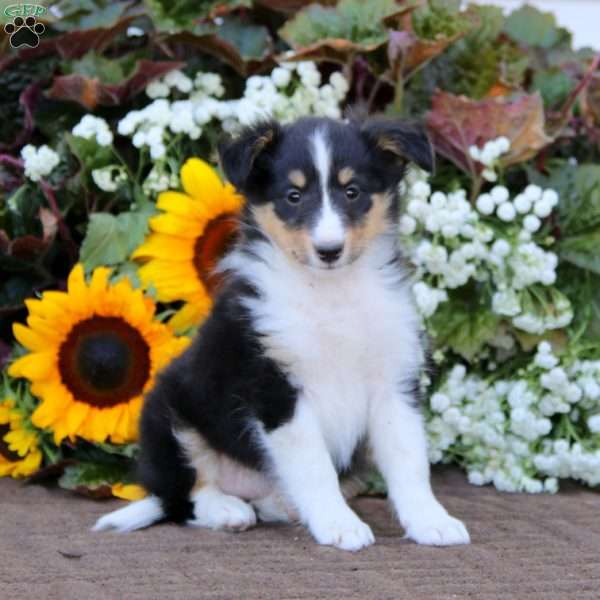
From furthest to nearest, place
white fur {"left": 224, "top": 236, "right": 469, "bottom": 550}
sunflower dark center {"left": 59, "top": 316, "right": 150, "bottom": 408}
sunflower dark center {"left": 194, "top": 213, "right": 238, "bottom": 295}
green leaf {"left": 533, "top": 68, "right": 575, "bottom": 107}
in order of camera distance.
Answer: green leaf {"left": 533, "top": 68, "right": 575, "bottom": 107}
sunflower dark center {"left": 194, "top": 213, "right": 238, "bottom": 295}
sunflower dark center {"left": 59, "top": 316, "right": 150, "bottom": 408}
white fur {"left": 224, "top": 236, "right": 469, "bottom": 550}

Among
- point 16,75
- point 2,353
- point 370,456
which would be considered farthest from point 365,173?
point 16,75

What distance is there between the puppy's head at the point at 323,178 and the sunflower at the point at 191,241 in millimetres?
629

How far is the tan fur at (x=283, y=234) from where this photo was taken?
3203 millimetres

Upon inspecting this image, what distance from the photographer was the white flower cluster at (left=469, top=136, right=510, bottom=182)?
404 centimetres

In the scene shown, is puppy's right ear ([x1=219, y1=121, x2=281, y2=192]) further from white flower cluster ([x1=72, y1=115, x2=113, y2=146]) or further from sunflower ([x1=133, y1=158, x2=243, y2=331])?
white flower cluster ([x1=72, y1=115, x2=113, y2=146])

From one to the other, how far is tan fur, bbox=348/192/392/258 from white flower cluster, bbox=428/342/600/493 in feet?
2.71

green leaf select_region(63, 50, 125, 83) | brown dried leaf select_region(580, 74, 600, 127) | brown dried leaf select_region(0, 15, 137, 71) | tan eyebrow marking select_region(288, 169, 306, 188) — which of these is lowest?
tan eyebrow marking select_region(288, 169, 306, 188)

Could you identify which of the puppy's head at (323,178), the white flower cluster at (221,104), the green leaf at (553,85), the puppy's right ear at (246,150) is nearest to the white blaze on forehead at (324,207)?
the puppy's head at (323,178)

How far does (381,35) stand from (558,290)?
4.06ft

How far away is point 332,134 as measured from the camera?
10.9ft

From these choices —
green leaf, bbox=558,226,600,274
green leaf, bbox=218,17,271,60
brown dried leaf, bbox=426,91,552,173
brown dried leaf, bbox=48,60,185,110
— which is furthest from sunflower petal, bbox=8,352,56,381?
green leaf, bbox=558,226,600,274

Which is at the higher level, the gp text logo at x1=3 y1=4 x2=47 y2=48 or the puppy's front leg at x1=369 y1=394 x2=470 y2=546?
the gp text logo at x1=3 y1=4 x2=47 y2=48

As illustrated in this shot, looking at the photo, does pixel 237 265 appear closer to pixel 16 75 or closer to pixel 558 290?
pixel 558 290

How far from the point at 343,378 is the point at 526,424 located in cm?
87
